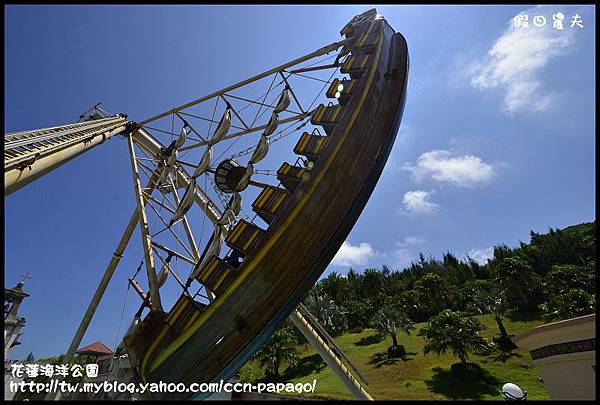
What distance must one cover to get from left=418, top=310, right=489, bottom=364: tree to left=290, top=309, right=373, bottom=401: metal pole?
2979 cm

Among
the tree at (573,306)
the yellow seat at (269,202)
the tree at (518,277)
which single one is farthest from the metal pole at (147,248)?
the tree at (518,277)

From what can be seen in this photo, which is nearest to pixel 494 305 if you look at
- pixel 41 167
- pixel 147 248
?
pixel 147 248

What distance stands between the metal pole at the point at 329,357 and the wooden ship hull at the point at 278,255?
4.94m

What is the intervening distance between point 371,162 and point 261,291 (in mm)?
6078

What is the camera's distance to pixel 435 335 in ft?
134

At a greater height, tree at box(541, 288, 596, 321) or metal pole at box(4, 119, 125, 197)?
metal pole at box(4, 119, 125, 197)

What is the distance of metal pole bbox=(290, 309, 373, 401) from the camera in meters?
14.9

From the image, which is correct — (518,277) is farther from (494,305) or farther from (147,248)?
(147,248)

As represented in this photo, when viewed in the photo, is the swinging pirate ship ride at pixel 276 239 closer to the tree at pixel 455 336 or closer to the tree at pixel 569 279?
the tree at pixel 455 336

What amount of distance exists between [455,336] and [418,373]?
6651mm

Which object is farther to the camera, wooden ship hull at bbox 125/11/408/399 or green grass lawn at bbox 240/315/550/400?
green grass lawn at bbox 240/315/550/400

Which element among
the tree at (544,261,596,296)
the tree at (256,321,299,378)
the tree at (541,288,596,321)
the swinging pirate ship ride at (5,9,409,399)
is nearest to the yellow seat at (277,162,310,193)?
the swinging pirate ship ride at (5,9,409,399)

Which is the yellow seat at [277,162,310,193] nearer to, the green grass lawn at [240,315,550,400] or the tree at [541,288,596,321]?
the green grass lawn at [240,315,550,400]

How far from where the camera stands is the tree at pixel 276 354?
1718 inches
